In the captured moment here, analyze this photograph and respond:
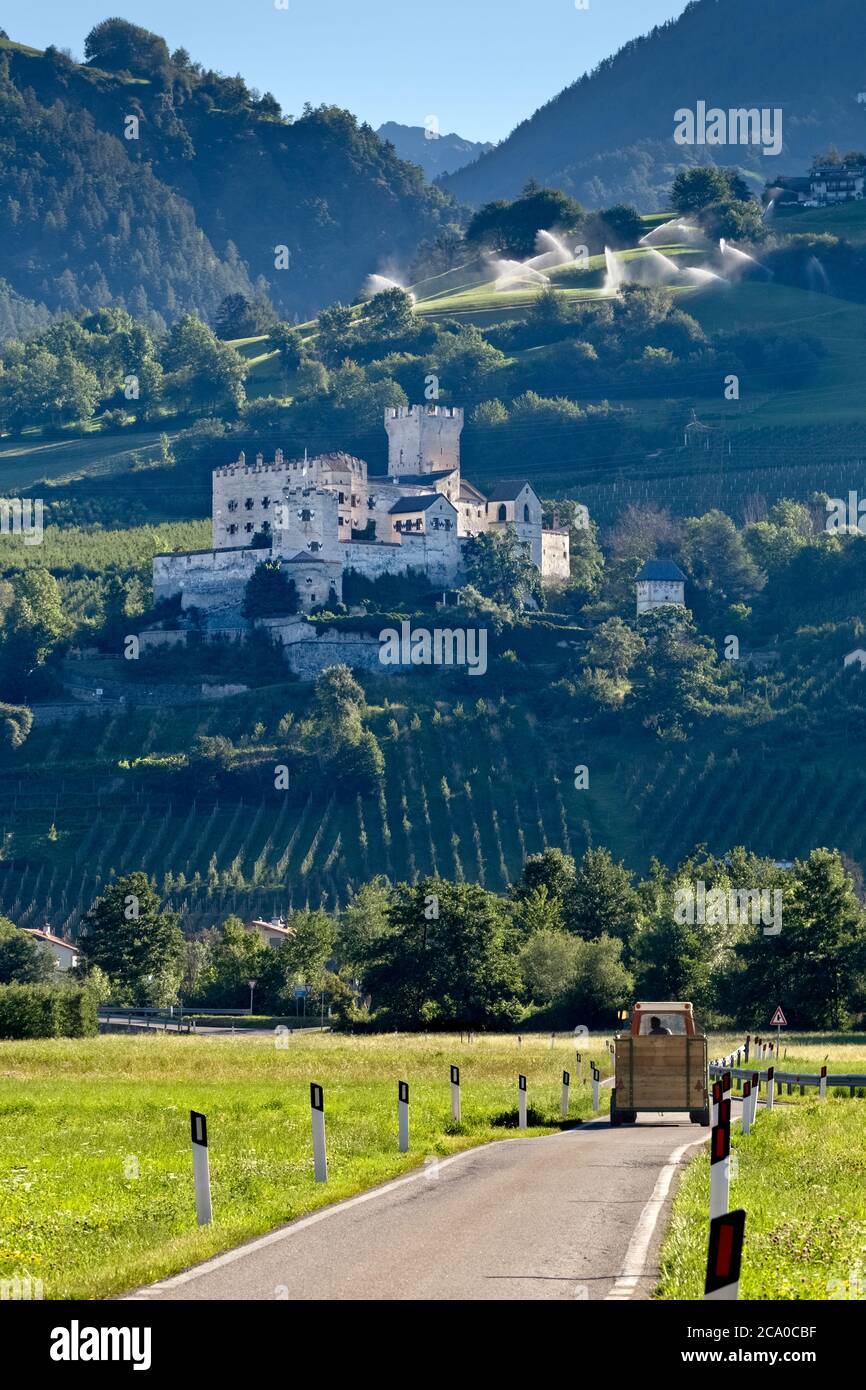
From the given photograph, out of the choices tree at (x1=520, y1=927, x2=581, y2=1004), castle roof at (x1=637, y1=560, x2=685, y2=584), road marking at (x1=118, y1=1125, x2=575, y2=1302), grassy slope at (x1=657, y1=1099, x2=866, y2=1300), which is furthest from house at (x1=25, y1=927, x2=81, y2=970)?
road marking at (x1=118, y1=1125, x2=575, y2=1302)

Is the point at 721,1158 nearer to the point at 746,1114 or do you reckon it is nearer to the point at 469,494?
the point at 746,1114

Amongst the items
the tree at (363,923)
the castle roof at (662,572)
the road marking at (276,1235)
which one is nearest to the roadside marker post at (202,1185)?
the road marking at (276,1235)

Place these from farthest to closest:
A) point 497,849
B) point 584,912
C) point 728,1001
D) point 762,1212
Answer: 1. point 497,849
2. point 584,912
3. point 728,1001
4. point 762,1212

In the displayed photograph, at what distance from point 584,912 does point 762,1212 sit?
75.2 metres

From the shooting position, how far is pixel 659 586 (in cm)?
18025

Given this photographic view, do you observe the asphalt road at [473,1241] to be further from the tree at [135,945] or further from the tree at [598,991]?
the tree at [135,945]

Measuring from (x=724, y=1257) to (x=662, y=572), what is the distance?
6694 inches

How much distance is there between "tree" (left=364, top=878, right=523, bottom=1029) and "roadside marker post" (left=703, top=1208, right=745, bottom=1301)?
5858 cm

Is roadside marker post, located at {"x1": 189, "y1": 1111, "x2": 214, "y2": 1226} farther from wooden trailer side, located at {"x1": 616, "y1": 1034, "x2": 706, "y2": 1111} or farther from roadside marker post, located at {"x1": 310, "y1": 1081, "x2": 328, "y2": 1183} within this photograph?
wooden trailer side, located at {"x1": 616, "y1": 1034, "x2": 706, "y2": 1111}

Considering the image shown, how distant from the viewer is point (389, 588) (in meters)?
166

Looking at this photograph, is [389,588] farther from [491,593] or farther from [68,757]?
[68,757]

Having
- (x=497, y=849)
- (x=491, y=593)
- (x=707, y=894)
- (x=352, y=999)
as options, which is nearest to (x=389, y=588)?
(x=491, y=593)

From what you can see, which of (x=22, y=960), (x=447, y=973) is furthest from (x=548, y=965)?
(x=22, y=960)
